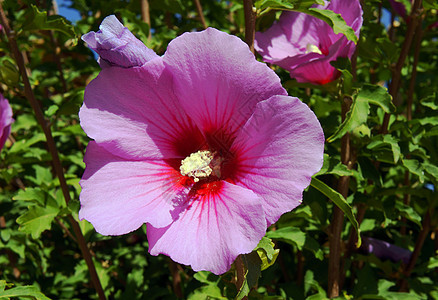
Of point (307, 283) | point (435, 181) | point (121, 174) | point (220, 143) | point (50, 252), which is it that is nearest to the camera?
point (121, 174)

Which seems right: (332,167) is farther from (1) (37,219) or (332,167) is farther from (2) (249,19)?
(1) (37,219)

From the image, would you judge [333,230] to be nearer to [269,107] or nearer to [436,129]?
[436,129]

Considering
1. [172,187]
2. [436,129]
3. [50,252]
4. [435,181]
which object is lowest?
[50,252]

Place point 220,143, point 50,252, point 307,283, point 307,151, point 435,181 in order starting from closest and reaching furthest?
1. point 307,151
2. point 220,143
3. point 435,181
4. point 307,283
5. point 50,252

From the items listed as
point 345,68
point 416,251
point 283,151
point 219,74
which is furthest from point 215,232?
point 416,251

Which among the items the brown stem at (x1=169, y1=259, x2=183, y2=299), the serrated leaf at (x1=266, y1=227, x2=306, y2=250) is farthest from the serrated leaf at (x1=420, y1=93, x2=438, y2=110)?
the brown stem at (x1=169, y1=259, x2=183, y2=299)

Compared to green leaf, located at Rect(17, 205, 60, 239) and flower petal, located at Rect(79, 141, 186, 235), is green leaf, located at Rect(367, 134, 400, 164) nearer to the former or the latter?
flower petal, located at Rect(79, 141, 186, 235)

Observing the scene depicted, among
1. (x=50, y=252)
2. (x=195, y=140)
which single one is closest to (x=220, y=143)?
(x=195, y=140)

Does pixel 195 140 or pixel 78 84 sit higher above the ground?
pixel 195 140

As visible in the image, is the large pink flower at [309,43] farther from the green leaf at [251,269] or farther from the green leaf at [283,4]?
Answer: the green leaf at [251,269]
